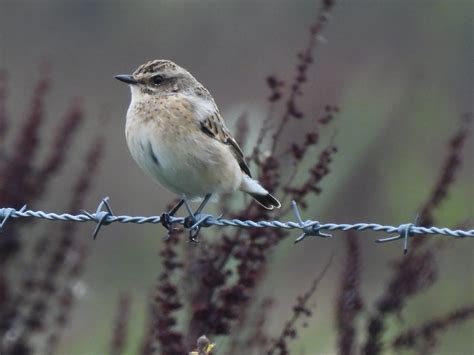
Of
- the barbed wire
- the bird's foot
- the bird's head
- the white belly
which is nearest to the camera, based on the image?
the barbed wire

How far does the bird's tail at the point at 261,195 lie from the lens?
7.12m

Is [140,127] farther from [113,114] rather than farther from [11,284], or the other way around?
[113,114]

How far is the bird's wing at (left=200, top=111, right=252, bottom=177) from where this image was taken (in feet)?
23.5

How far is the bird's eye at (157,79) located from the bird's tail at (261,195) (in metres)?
0.82

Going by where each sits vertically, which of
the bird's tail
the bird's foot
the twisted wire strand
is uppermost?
the bird's tail

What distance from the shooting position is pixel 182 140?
6.90m

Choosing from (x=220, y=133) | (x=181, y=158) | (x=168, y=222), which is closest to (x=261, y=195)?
(x=220, y=133)

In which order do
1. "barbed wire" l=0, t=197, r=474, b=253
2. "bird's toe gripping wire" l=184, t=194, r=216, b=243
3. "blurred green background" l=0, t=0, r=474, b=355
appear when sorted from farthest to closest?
"blurred green background" l=0, t=0, r=474, b=355 < "bird's toe gripping wire" l=184, t=194, r=216, b=243 < "barbed wire" l=0, t=197, r=474, b=253

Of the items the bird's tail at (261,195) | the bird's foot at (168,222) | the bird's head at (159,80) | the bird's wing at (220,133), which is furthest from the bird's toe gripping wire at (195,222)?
the bird's head at (159,80)

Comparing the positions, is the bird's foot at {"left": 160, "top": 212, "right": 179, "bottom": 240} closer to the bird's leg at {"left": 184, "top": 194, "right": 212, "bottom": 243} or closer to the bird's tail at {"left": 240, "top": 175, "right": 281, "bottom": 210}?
the bird's leg at {"left": 184, "top": 194, "right": 212, "bottom": 243}

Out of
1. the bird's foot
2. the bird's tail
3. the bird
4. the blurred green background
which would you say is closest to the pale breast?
the bird

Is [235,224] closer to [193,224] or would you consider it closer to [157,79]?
[193,224]

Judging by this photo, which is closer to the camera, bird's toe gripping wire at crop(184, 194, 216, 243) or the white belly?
bird's toe gripping wire at crop(184, 194, 216, 243)

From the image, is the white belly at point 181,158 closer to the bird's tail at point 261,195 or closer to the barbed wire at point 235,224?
the bird's tail at point 261,195
